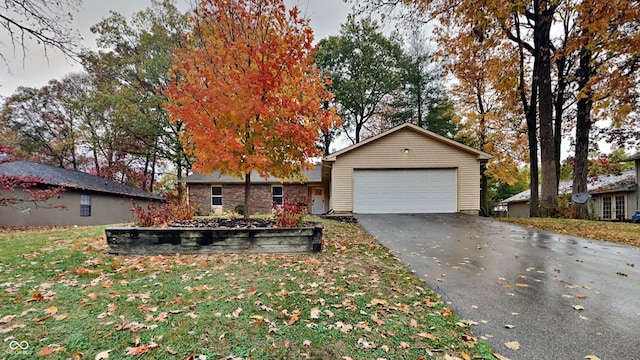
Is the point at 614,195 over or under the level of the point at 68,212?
over

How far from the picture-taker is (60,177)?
568 inches

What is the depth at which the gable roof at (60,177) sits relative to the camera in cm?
1282

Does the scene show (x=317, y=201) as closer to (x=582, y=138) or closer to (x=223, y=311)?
(x=582, y=138)

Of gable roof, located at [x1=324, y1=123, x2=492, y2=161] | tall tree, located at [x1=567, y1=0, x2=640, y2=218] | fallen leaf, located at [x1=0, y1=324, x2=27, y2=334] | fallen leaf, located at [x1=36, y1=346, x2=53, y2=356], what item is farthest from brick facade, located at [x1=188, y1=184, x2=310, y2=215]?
fallen leaf, located at [x1=36, y1=346, x2=53, y2=356]

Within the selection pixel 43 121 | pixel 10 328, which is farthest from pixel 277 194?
pixel 43 121

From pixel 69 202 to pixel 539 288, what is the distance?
60.9 feet

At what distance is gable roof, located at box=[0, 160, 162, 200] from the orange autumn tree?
402 inches

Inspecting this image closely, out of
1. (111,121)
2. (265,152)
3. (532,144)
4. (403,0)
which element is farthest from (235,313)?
(111,121)

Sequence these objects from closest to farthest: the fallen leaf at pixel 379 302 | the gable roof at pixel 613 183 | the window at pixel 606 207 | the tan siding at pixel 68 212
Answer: the fallen leaf at pixel 379 302 → the tan siding at pixel 68 212 → the gable roof at pixel 613 183 → the window at pixel 606 207

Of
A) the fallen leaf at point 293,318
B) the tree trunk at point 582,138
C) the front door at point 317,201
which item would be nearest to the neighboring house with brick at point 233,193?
the front door at point 317,201

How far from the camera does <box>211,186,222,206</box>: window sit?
63.2 ft

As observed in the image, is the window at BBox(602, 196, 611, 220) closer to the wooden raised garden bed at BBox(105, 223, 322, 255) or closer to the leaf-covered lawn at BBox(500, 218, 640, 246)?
the leaf-covered lawn at BBox(500, 218, 640, 246)

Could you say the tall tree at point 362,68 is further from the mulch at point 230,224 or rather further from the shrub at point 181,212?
the mulch at point 230,224

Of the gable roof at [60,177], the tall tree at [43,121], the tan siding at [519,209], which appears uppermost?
the tall tree at [43,121]
